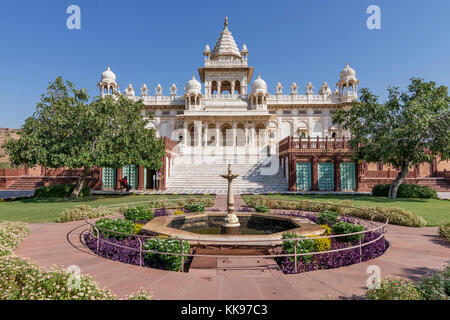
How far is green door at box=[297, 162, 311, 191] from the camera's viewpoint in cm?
2438

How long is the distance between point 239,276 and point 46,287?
10.5ft

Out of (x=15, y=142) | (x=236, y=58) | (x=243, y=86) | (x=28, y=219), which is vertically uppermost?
(x=236, y=58)

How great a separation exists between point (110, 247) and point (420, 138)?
21.8m

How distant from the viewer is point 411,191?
2064 cm

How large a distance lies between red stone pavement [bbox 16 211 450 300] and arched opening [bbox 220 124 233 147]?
3506cm

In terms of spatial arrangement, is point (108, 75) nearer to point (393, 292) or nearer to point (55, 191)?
point (55, 191)

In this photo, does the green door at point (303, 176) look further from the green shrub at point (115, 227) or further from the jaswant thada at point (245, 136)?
the green shrub at point (115, 227)

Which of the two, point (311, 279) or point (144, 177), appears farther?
point (144, 177)

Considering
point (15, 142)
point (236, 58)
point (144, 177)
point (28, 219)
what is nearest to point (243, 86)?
point (236, 58)

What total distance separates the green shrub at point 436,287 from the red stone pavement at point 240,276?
0.81 meters

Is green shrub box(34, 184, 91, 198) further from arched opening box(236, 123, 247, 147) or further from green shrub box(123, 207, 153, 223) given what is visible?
arched opening box(236, 123, 247, 147)
